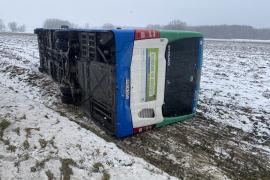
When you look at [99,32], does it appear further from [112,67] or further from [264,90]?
[264,90]

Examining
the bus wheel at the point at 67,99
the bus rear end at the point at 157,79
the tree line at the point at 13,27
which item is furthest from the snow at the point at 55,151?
the tree line at the point at 13,27

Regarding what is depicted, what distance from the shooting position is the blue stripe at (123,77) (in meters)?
4.18

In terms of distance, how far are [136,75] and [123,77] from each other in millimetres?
286

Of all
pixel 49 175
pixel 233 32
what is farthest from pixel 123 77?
pixel 233 32

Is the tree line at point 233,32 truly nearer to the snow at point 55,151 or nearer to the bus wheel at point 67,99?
the bus wheel at point 67,99

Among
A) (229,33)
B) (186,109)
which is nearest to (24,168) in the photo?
(186,109)

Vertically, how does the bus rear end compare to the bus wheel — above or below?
above

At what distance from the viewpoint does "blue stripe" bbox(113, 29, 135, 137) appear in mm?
4176

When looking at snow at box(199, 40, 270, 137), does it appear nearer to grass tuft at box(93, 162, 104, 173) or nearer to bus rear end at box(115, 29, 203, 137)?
bus rear end at box(115, 29, 203, 137)

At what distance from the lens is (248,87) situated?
8641 mm

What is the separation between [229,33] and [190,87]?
6720cm

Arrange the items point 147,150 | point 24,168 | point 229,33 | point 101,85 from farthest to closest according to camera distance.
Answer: point 229,33, point 101,85, point 147,150, point 24,168

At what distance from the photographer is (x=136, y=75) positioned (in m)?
4.49

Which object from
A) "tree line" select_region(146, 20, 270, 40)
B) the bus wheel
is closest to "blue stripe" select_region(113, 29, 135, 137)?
the bus wheel
